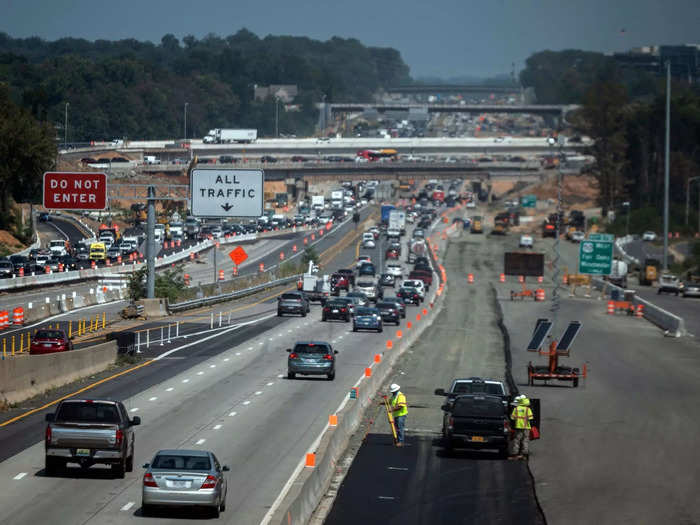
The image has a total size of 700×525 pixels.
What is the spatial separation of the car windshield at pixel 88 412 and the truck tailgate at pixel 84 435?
16 cm

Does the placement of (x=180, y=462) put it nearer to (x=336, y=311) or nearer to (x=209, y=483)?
(x=209, y=483)

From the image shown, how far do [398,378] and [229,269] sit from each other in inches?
2867

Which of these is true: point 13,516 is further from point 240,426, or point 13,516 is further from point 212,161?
point 212,161

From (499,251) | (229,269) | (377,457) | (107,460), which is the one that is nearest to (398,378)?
(377,457)

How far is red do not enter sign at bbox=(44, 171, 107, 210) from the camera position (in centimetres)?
5362

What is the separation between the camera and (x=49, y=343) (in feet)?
152

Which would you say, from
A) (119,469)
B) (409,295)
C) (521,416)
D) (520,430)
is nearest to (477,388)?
(520,430)

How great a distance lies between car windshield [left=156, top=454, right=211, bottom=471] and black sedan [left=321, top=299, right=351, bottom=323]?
166 ft

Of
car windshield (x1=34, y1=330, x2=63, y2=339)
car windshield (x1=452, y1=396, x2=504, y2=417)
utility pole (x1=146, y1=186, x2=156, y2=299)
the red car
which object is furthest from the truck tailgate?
utility pole (x1=146, y1=186, x2=156, y2=299)

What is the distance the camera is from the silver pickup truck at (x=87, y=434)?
2430cm

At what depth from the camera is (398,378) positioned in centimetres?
4769

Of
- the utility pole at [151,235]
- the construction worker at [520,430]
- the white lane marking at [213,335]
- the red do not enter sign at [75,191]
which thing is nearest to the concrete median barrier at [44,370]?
the white lane marking at [213,335]

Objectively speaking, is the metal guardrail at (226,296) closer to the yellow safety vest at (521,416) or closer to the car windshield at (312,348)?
the car windshield at (312,348)

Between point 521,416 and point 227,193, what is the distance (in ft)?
110
